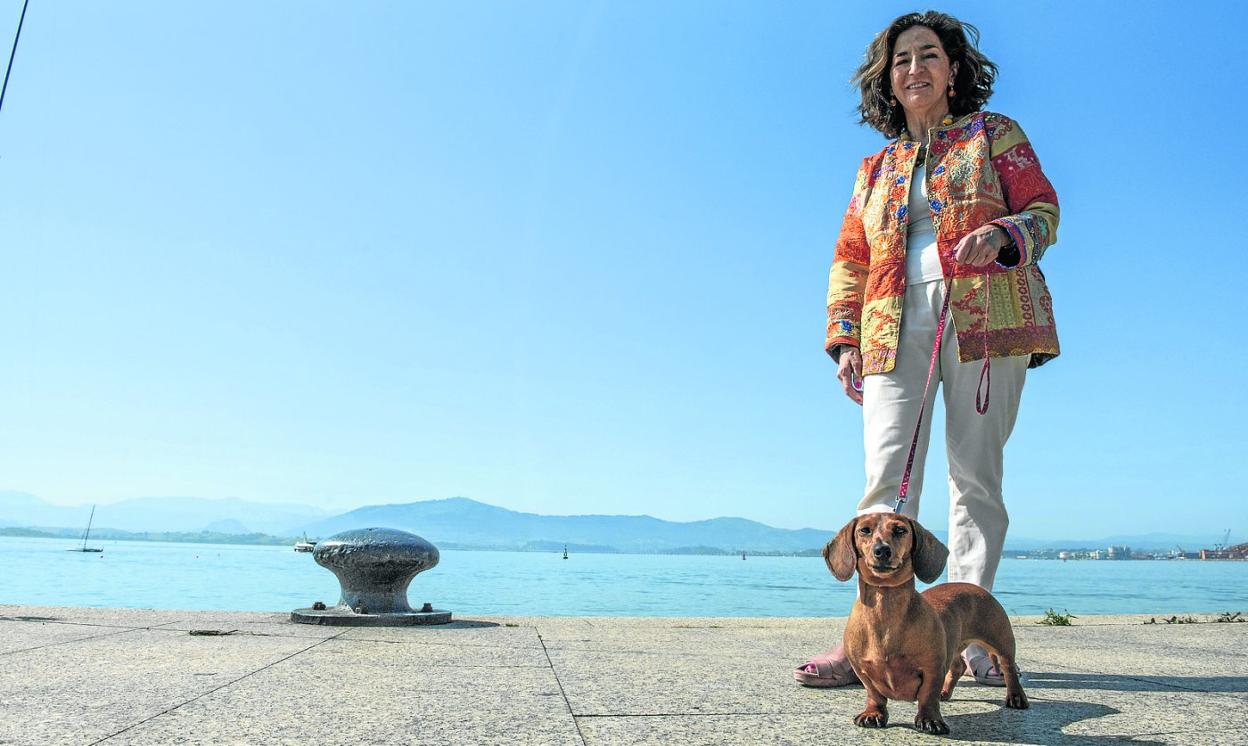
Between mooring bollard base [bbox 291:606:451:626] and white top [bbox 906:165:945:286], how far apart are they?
354cm

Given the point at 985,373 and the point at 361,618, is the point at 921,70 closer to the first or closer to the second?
the point at 985,373

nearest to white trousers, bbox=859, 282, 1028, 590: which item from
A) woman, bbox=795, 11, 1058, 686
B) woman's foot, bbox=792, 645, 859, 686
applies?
woman, bbox=795, 11, 1058, 686

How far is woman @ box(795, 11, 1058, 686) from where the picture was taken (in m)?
2.98

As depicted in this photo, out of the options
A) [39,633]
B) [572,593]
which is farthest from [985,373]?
[572,593]

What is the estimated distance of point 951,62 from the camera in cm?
348

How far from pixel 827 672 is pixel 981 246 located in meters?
1.49

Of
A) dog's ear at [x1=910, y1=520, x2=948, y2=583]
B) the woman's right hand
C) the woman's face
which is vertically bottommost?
dog's ear at [x1=910, y1=520, x2=948, y2=583]

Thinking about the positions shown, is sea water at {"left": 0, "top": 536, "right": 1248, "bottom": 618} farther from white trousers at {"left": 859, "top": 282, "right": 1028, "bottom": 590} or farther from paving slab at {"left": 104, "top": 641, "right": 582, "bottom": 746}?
white trousers at {"left": 859, "top": 282, "right": 1028, "bottom": 590}

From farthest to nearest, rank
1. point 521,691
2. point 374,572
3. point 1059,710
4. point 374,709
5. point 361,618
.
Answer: point 374,572
point 361,618
point 521,691
point 1059,710
point 374,709

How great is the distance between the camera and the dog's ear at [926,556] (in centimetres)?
215

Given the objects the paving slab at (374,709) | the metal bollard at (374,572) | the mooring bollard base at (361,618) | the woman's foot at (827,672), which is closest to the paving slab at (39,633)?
the mooring bollard base at (361,618)

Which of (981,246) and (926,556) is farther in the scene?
(981,246)

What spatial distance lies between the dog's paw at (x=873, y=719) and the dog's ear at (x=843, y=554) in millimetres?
346

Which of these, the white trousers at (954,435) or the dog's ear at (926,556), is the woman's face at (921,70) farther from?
the dog's ear at (926,556)
